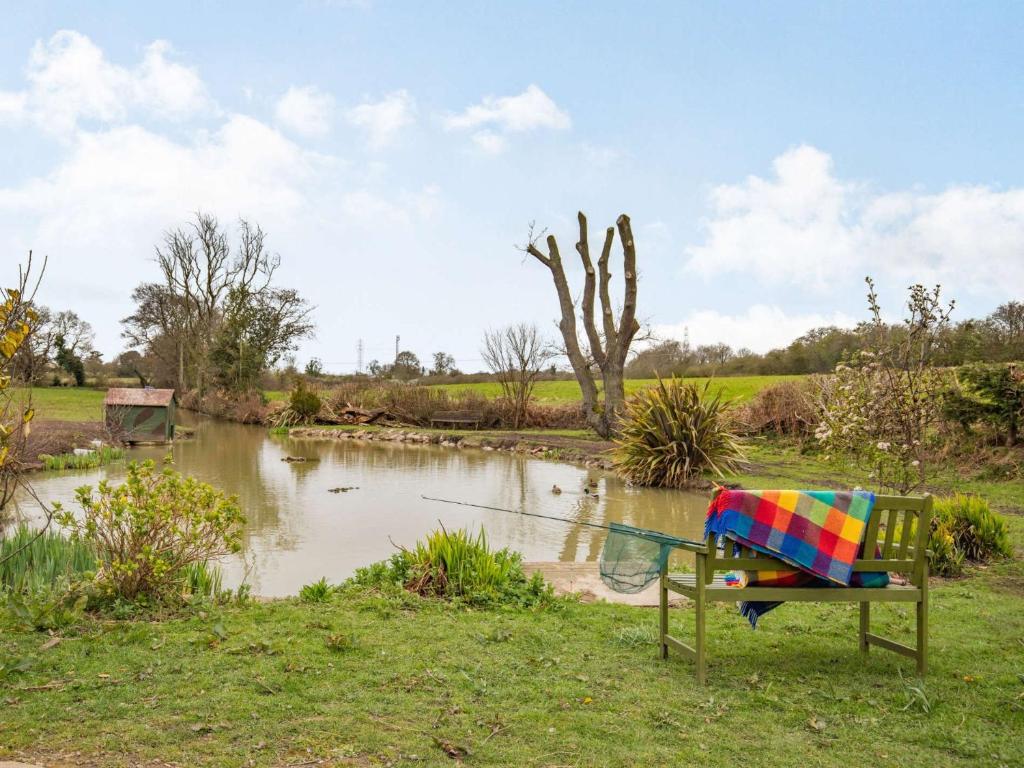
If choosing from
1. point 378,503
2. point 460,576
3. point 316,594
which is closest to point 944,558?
point 460,576

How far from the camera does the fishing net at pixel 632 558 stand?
3973 millimetres

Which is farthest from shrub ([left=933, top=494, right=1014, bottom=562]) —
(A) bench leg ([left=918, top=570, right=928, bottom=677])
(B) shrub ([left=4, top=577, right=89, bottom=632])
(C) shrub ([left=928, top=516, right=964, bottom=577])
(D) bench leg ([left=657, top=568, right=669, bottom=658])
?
(B) shrub ([left=4, top=577, right=89, bottom=632])

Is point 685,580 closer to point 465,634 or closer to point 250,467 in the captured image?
point 465,634

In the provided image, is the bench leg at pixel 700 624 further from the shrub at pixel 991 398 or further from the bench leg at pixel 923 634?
the shrub at pixel 991 398

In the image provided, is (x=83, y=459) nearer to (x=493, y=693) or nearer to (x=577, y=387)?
(x=493, y=693)

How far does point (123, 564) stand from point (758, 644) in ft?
12.7

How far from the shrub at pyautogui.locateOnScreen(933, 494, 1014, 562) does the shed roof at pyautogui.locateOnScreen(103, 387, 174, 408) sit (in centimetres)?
1717

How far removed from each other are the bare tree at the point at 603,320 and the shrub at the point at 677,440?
534 centimetres

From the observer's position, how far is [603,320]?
64.5 feet

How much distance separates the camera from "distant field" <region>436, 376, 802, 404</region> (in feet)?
98.8

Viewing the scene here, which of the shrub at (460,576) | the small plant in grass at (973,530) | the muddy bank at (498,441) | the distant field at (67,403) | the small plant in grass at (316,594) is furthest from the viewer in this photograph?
the distant field at (67,403)

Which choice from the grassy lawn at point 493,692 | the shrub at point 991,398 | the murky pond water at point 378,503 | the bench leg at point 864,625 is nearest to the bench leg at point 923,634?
the grassy lawn at point 493,692

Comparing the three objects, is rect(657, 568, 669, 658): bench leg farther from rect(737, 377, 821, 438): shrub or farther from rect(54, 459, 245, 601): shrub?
rect(737, 377, 821, 438): shrub

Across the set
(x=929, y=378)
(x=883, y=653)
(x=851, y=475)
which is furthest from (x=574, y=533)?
(x=851, y=475)
